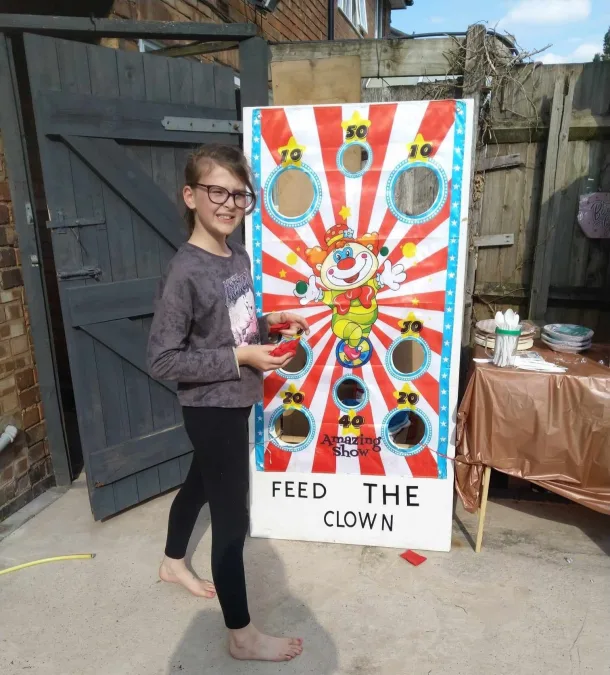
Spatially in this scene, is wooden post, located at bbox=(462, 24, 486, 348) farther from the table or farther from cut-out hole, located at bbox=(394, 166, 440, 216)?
the table

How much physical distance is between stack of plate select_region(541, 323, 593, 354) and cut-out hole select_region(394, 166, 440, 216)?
6.24ft

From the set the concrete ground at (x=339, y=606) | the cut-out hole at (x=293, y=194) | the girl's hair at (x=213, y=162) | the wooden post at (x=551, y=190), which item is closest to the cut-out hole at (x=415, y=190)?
the wooden post at (x=551, y=190)

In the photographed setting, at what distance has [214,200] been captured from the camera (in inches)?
→ 65.1

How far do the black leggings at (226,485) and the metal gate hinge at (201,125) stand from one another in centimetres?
164

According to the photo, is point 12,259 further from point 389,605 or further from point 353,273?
point 389,605

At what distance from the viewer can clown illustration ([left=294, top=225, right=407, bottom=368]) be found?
2.27 meters

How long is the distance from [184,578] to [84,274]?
1.52 meters

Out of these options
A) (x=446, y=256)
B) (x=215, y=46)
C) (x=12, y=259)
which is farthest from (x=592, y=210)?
(x=12, y=259)

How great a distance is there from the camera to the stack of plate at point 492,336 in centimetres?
256

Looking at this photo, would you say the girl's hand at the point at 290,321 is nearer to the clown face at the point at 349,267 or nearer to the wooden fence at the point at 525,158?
the clown face at the point at 349,267

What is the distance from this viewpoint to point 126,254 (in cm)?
265

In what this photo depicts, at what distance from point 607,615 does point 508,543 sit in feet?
1.72

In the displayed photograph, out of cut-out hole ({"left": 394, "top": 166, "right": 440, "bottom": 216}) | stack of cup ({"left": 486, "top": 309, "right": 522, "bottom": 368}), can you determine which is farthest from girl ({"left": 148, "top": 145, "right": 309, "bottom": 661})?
cut-out hole ({"left": 394, "top": 166, "right": 440, "bottom": 216})

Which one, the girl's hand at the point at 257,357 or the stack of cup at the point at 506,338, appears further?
the stack of cup at the point at 506,338
